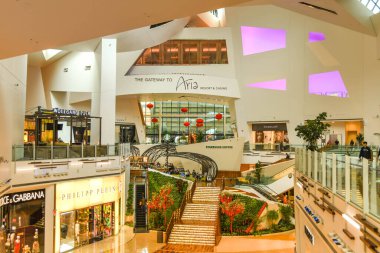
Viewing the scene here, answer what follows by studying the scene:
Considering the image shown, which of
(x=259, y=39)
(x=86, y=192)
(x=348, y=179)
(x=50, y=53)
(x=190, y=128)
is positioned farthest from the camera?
(x=190, y=128)

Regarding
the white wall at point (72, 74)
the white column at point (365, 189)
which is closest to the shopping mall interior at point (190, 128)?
the white column at point (365, 189)

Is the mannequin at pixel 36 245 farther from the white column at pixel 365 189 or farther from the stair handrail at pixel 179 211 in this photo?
the white column at pixel 365 189

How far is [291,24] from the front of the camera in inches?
1163

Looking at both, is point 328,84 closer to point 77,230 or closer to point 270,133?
point 270,133

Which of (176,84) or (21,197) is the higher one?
(176,84)

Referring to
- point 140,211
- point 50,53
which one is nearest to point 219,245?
point 140,211

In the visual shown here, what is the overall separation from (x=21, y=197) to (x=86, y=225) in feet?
13.7

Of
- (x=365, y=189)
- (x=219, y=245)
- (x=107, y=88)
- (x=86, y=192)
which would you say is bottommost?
(x=219, y=245)

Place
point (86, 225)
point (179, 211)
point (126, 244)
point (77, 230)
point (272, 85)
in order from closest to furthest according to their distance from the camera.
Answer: point (77, 230)
point (126, 244)
point (86, 225)
point (179, 211)
point (272, 85)

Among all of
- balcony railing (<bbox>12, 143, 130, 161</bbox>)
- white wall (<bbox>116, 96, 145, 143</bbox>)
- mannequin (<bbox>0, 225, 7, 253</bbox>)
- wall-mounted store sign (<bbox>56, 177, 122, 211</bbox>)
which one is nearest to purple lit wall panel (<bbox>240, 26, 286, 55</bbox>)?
white wall (<bbox>116, 96, 145, 143</bbox>)

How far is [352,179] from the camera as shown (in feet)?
19.4

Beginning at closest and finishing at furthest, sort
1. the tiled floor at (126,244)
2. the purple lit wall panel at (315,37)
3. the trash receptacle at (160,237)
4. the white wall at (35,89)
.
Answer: the tiled floor at (126,244) < the trash receptacle at (160,237) < the white wall at (35,89) < the purple lit wall panel at (315,37)

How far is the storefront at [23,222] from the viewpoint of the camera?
481 inches

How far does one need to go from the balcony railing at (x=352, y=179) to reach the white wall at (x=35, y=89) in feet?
71.7
